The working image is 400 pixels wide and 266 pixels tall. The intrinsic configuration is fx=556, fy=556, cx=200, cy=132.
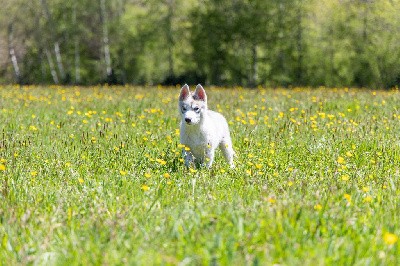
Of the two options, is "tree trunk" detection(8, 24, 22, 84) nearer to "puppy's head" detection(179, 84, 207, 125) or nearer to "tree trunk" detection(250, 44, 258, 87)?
"tree trunk" detection(250, 44, 258, 87)

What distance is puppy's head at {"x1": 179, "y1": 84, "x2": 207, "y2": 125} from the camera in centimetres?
662

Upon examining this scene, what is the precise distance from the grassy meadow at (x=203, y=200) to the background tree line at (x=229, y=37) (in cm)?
2376

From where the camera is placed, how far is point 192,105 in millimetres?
6793

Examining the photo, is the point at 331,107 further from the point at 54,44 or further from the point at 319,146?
the point at 54,44

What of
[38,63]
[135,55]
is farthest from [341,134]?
[38,63]

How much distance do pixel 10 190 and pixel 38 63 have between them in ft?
156

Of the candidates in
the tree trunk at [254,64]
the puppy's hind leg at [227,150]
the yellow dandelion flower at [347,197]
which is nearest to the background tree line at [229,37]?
the tree trunk at [254,64]

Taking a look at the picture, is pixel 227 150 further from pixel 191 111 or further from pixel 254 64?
pixel 254 64

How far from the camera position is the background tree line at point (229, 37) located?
119 ft

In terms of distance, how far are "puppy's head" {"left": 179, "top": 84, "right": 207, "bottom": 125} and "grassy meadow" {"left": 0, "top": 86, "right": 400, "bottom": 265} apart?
0.62m

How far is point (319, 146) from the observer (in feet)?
25.7

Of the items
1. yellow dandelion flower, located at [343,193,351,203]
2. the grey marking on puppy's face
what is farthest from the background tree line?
yellow dandelion flower, located at [343,193,351,203]

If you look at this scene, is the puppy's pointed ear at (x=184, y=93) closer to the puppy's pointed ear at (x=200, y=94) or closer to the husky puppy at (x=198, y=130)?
the husky puppy at (x=198, y=130)

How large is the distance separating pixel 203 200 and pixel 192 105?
6.84 feet
